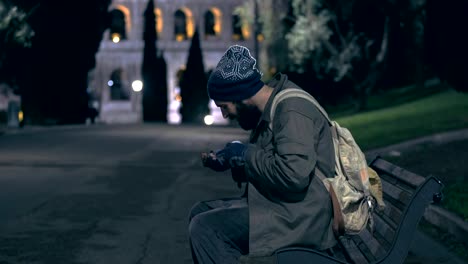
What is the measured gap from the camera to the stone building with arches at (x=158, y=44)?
76.0 meters

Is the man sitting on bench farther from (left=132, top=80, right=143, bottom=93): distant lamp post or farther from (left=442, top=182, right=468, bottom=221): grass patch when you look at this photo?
(left=132, top=80, right=143, bottom=93): distant lamp post

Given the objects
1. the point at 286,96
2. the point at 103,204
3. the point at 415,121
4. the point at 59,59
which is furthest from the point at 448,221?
the point at 59,59

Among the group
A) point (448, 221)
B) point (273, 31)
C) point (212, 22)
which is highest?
point (212, 22)

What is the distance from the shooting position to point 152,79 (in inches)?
2505

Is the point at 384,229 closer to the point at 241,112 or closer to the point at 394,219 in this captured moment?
the point at 394,219

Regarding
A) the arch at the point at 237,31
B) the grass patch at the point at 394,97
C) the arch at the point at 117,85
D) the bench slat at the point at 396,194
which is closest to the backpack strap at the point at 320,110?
the bench slat at the point at 396,194

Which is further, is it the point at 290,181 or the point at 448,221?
the point at 448,221

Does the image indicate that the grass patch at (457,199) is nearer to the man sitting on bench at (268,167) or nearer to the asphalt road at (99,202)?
the asphalt road at (99,202)

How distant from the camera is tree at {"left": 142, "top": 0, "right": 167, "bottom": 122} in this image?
2499 inches

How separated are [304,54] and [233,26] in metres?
41.5

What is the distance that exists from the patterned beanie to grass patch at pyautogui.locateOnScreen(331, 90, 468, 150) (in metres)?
14.8

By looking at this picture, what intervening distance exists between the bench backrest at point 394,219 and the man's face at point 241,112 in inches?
34.1

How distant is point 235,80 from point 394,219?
4.74 ft

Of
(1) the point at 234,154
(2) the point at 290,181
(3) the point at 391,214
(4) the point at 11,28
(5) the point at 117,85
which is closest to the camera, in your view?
(2) the point at 290,181
